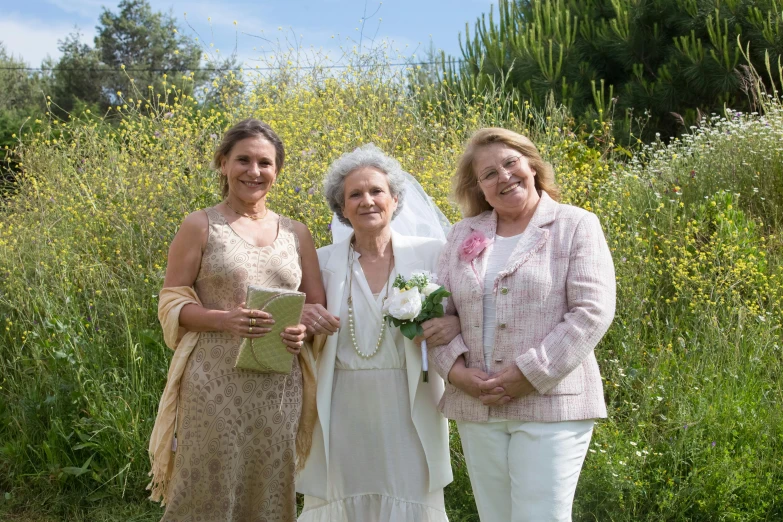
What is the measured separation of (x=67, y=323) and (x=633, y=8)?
27.3ft

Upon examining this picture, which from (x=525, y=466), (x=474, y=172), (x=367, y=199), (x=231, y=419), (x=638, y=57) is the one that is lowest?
(x=525, y=466)

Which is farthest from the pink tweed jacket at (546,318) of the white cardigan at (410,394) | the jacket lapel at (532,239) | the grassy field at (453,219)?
the grassy field at (453,219)

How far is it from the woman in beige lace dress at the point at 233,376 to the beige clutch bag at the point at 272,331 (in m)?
0.04

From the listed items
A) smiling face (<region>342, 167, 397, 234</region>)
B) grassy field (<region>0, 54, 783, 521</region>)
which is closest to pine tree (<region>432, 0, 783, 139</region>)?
grassy field (<region>0, 54, 783, 521</region>)

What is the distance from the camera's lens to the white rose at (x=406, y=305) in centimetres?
302

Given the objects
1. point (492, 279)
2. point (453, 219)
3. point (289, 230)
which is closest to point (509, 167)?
point (492, 279)

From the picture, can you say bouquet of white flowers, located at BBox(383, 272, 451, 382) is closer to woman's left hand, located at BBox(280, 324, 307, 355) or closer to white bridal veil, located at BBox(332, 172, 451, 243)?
woman's left hand, located at BBox(280, 324, 307, 355)

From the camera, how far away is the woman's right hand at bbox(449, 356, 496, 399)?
115 inches

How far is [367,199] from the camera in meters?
3.36

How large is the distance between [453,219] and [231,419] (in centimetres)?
274

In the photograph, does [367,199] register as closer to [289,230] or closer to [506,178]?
[289,230]

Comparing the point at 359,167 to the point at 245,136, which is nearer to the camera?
the point at 245,136

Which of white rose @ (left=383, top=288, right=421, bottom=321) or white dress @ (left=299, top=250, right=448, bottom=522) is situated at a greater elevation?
white rose @ (left=383, top=288, right=421, bottom=321)

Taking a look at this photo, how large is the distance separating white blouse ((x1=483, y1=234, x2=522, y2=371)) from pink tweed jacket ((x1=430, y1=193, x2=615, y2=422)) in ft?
0.08
